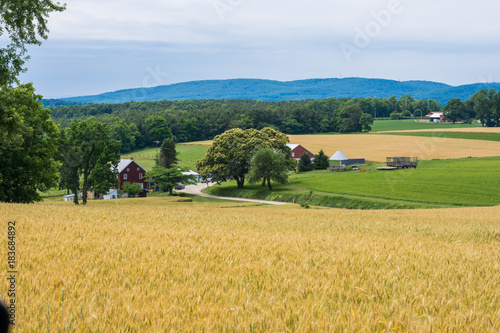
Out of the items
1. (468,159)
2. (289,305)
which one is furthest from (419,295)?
(468,159)

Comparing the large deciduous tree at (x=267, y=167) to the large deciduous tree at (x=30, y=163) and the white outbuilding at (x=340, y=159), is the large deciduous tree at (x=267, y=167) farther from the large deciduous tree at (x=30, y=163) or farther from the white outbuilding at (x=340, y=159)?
the large deciduous tree at (x=30, y=163)

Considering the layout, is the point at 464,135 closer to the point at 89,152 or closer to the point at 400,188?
the point at 400,188

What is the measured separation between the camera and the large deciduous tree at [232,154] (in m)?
86.9

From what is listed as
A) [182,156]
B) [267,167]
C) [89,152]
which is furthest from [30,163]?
[182,156]

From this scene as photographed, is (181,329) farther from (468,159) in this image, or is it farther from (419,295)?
(468,159)

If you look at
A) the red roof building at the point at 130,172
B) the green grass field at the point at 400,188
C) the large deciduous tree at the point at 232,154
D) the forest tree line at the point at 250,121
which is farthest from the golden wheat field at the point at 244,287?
the forest tree line at the point at 250,121

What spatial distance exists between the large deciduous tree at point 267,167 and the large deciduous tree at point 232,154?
391 cm

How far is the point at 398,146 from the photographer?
131625 mm

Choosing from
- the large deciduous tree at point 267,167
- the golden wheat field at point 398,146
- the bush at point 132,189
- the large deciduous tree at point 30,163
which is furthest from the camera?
the golden wheat field at point 398,146

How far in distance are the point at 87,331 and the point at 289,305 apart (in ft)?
6.82

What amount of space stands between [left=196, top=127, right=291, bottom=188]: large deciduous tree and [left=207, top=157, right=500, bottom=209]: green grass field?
13.1 feet

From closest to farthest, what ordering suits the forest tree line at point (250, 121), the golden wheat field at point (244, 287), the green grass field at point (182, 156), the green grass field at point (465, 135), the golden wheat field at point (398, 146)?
the golden wheat field at point (244, 287) → the golden wheat field at point (398, 146) → the green grass field at point (182, 156) → the green grass field at point (465, 135) → the forest tree line at point (250, 121)

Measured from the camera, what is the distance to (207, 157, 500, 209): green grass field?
63.4 m

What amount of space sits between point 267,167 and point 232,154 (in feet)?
32.2
